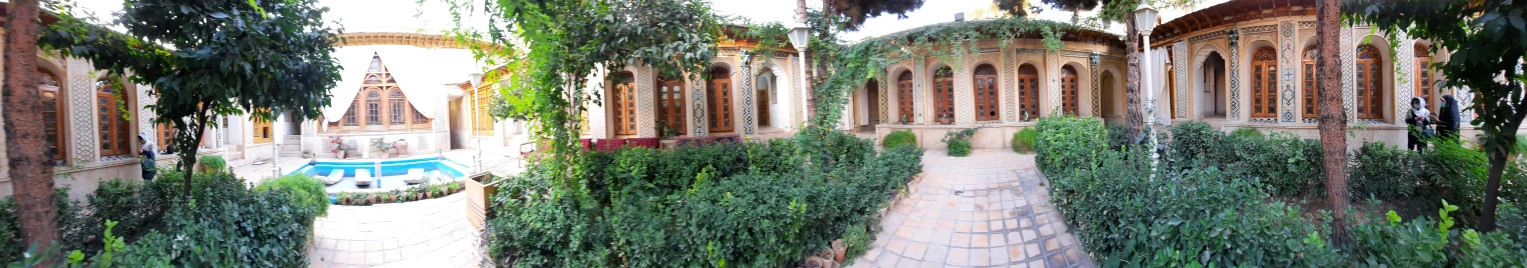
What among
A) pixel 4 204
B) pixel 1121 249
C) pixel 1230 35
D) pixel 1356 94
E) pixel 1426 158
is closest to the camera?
pixel 1121 249

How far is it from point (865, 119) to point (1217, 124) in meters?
7.99

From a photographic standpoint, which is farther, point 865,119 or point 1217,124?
point 865,119

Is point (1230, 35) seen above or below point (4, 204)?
above

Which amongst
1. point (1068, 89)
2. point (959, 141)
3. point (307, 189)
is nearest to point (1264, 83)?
point (1068, 89)

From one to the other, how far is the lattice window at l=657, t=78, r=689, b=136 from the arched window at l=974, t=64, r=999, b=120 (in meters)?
6.50

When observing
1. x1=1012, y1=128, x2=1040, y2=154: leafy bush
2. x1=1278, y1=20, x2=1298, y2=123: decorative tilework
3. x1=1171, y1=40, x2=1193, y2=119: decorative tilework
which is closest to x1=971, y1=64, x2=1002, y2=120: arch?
x1=1012, y1=128, x2=1040, y2=154: leafy bush

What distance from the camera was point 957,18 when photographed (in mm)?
13023

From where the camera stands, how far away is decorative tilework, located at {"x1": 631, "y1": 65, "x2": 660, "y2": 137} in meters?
11.2

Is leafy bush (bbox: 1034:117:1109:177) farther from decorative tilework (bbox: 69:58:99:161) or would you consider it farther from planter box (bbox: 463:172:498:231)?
decorative tilework (bbox: 69:58:99:161)

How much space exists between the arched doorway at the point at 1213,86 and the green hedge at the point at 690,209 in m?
10.5

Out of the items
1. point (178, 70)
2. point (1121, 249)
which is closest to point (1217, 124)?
point (1121, 249)

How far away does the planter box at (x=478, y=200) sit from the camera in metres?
6.42

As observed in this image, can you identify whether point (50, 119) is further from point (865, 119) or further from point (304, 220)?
point (865, 119)

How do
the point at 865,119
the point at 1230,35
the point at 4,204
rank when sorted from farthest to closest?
the point at 865,119 < the point at 1230,35 < the point at 4,204
